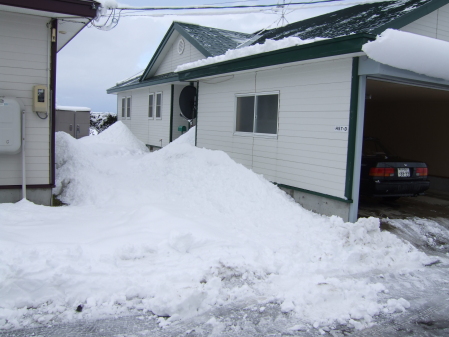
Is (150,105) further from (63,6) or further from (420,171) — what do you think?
(420,171)

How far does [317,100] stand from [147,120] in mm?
11577

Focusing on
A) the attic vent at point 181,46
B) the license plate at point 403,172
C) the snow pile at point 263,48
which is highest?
the attic vent at point 181,46

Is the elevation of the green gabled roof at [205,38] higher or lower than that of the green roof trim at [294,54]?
higher

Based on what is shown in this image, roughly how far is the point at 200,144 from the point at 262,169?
10.8 ft

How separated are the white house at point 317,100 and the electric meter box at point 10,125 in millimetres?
4957

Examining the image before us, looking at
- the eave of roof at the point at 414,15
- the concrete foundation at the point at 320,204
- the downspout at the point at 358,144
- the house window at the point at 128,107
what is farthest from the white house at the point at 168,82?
the downspout at the point at 358,144

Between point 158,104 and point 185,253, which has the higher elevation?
point 158,104

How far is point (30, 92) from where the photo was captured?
7.28 m

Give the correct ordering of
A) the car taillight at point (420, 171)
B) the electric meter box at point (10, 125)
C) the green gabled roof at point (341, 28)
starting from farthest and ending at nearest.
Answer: the car taillight at point (420, 171), the green gabled roof at point (341, 28), the electric meter box at point (10, 125)

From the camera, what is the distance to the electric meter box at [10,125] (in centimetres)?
689

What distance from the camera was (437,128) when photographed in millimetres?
12414

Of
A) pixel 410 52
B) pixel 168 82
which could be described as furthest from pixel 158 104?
pixel 410 52

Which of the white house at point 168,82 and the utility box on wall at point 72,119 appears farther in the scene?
the utility box on wall at point 72,119

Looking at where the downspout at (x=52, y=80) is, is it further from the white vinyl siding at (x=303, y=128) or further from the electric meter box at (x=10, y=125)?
the white vinyl siding at (x=303, y=128)
